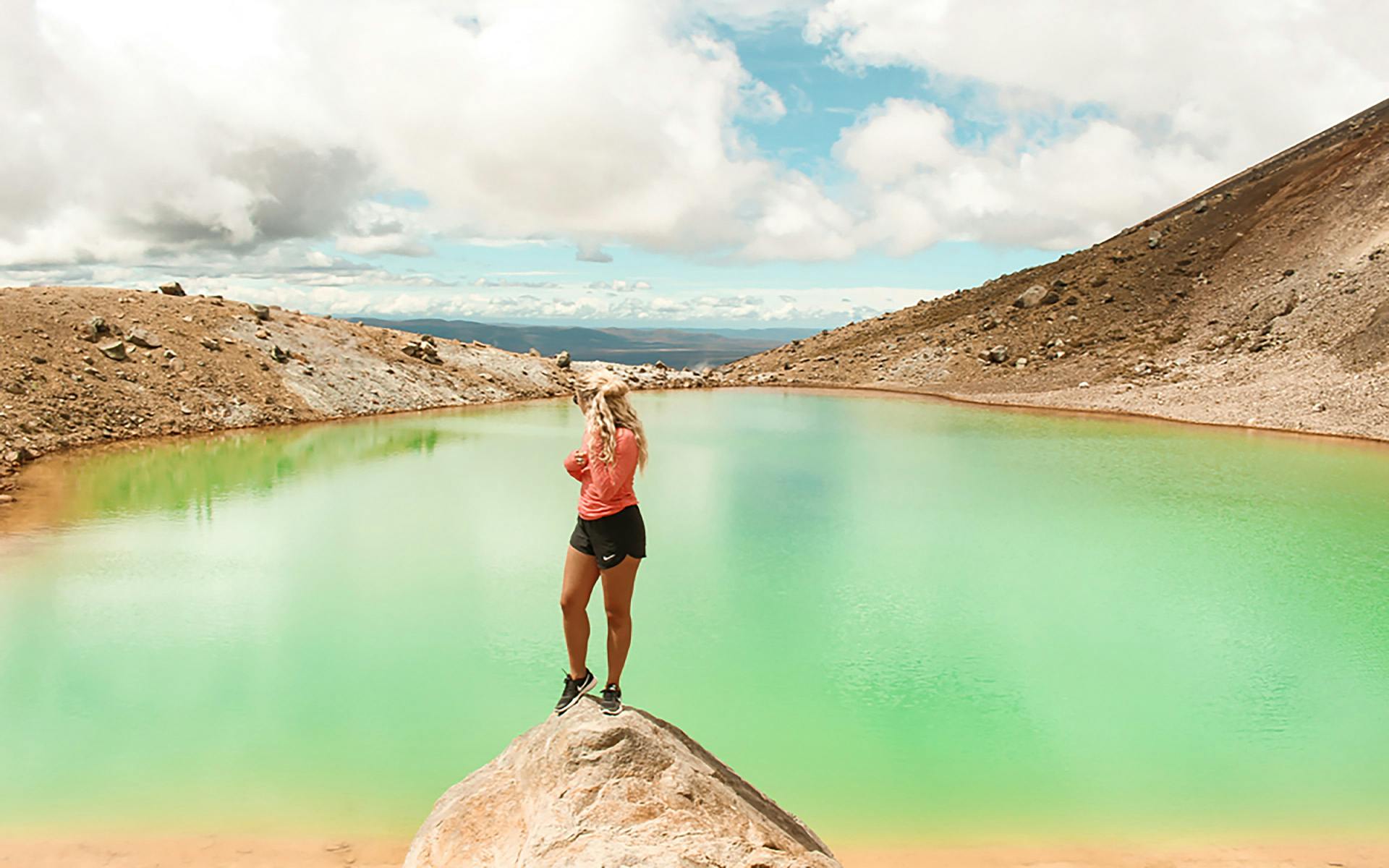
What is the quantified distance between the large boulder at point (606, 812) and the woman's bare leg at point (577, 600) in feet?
1.28

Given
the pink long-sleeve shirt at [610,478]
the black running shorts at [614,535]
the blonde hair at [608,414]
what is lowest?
the black running shorts at [614,535]

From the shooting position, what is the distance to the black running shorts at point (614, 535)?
5453 mm

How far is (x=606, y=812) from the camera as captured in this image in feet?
16.0

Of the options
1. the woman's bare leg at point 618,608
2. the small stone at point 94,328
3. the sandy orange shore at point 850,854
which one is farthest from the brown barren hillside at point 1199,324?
the small stone at point 94,328

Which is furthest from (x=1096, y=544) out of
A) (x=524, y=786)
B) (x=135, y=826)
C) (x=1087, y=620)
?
(x=135, y=826)

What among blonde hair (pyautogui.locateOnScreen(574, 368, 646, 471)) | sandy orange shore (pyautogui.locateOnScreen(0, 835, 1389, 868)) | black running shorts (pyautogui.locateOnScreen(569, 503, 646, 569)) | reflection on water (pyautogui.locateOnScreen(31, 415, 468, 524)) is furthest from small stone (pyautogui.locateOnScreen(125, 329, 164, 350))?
black running shorts (pyautogui.locateOnScreen(569, 503, 646, 569))

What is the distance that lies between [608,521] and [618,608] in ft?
2.08

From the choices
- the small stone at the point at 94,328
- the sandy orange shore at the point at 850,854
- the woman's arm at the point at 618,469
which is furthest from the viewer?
the small stone at the point at 94,328

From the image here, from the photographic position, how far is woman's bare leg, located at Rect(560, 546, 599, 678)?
5676 millimetres

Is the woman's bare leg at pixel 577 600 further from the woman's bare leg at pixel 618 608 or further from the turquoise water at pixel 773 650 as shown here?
the turquoise water at pixel 773 650

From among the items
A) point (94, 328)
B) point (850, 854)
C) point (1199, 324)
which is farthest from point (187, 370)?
point (1199, 324)

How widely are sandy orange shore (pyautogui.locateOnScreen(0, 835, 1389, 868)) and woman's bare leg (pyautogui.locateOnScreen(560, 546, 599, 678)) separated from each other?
8.35ft

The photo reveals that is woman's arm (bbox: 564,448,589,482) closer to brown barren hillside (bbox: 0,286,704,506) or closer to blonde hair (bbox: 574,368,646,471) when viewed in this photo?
blonde hair (bbox: 574,368,646,471)

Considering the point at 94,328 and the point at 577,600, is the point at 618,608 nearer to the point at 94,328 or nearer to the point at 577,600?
the point at 577,600
